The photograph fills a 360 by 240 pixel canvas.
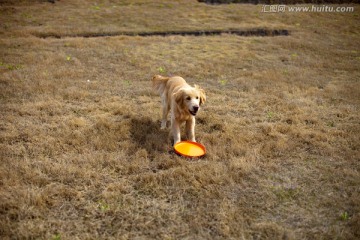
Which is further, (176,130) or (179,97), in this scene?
(176,130)

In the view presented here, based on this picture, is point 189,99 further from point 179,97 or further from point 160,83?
point 160,83

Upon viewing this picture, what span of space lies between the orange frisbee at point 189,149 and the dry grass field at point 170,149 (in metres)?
0.17

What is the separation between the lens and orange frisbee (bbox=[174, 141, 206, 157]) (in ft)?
17.2

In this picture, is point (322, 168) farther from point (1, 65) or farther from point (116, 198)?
point (1, 65)

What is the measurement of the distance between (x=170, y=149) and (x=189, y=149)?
51 cm

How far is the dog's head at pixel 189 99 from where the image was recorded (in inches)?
212

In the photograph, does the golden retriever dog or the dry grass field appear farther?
the golden retriever dog

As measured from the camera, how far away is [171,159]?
5203mm

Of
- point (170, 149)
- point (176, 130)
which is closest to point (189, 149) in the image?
point (170, 149)

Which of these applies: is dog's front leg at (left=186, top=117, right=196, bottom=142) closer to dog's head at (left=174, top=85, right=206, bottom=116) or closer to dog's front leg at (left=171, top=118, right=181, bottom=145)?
dog's front leg at (left=171, top=118, right=181, bottom=145)

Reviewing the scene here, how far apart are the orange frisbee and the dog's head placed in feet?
2.26

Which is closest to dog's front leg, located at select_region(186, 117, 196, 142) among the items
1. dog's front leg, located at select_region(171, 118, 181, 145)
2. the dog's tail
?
dog's front leg, located at select_region(171, 118, 181, 145)

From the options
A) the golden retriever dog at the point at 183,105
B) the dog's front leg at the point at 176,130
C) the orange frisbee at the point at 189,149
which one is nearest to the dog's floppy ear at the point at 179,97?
the golden retriever dog at the point at 183,105

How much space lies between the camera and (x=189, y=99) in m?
5.52
